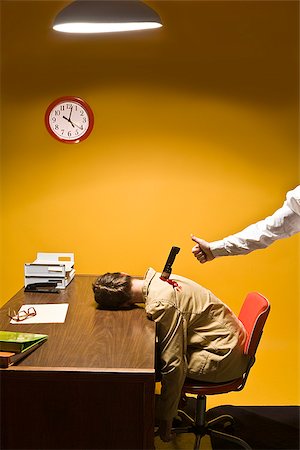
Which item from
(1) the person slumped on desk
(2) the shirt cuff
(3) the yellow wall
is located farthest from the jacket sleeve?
(3) the yellow wall

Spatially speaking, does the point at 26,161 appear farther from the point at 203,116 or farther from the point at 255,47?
the point at 255,47

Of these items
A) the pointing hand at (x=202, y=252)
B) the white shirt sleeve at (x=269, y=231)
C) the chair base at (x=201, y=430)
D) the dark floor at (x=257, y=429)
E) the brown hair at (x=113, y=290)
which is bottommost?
the dark floor at (x=257, y=429)

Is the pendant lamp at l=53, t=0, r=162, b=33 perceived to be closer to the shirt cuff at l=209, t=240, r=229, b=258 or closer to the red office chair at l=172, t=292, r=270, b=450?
the shirt cuff at l=209, t=240, r=229, b=258

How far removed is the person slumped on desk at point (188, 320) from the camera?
2615 millimetres

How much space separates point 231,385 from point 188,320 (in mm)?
417

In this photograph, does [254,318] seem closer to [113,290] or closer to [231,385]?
[231,385]

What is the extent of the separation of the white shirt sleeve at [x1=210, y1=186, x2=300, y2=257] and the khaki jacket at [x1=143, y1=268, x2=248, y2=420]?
38 cm

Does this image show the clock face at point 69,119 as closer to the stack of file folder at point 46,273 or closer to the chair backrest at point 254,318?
the stack of file folder at point 46,273

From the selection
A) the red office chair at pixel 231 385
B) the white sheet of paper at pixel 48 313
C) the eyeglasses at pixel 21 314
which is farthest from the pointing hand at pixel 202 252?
the eyeglasses at pixel 21 314

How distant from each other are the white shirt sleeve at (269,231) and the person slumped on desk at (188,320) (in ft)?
1.24

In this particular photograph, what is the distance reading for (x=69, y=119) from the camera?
12.0 ft

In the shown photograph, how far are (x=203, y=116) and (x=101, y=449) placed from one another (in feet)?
7.11

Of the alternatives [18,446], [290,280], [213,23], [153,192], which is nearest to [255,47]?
[213,23]

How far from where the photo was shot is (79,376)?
201cm
